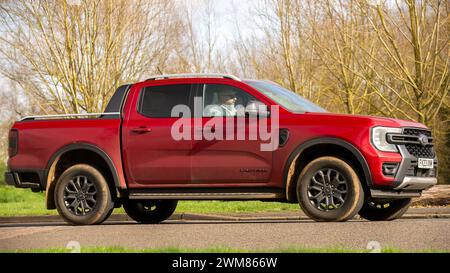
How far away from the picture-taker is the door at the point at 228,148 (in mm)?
9414

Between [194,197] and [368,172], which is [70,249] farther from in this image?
[368,172]

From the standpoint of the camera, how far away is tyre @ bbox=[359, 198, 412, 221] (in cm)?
1048

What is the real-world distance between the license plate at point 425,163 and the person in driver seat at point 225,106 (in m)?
2.48

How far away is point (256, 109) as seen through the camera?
9.53 m

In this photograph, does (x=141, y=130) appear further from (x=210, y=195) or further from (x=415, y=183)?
(x=415, y=183)

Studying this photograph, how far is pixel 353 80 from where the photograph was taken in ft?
72.5

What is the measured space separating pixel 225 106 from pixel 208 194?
1194 millimetres

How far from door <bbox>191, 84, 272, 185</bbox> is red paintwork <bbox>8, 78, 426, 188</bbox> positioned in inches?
0.5

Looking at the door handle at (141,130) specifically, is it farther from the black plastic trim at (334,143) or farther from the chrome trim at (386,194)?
the chrome trim at (386,194)

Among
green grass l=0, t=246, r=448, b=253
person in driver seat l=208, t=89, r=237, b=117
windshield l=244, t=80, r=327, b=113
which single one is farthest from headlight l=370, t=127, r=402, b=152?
green grass l=0, t=246, r=448, b=253

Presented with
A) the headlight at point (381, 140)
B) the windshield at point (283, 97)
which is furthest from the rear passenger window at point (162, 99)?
the headlight at point (381, 140)

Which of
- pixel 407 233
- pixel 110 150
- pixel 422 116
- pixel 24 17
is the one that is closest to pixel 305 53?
pixel 422 116

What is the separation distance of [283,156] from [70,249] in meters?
3.21

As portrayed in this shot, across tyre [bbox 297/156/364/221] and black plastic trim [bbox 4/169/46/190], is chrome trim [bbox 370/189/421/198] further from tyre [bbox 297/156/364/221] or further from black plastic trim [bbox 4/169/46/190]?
black plastic trim [bbox 4/169/46/190]
